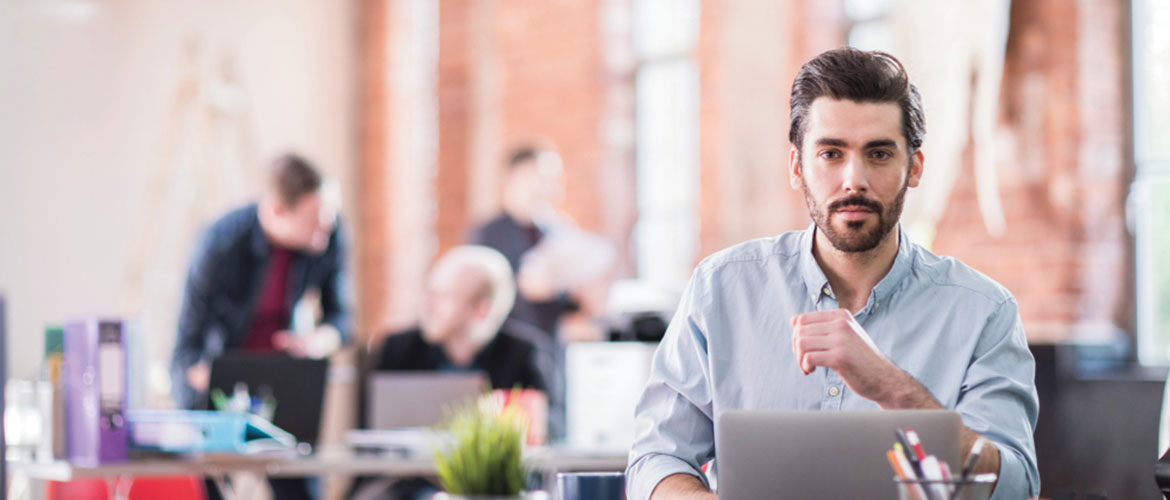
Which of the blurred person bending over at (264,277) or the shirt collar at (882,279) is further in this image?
the blurred person bending over at (264,277)

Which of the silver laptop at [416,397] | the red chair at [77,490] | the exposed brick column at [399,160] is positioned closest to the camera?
the silver laptop at [416,397]

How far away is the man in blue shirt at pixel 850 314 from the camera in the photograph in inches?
66.6

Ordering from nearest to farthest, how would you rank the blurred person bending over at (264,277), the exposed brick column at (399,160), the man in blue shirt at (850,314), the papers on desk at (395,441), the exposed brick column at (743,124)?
the man in blue shirt at (850,314), the papers on desk at (395,441), the blurred person bending over at (264,277), the exposed brick column at (743,124), the exposed brick column at (399,160)

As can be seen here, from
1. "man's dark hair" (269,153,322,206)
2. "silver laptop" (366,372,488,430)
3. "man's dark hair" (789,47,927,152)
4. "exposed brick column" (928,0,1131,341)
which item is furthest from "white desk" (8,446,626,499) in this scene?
"exposed brick column" (928,0,1131,341)

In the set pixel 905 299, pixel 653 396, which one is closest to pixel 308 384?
pixel 653 396

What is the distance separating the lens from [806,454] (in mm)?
1442

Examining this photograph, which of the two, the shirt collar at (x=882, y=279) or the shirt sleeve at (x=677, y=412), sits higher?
the shirt collar at (x=882, y=279)

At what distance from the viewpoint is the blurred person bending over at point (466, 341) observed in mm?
4023

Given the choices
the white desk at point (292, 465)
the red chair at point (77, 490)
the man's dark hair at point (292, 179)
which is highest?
the man's dark hair at point (292, 179)

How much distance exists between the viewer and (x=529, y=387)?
4.03 m

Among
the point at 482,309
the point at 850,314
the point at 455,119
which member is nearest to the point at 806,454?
the point at 850,314

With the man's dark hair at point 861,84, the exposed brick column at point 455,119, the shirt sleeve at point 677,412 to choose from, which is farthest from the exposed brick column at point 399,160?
the man's dark hair at point 861,84

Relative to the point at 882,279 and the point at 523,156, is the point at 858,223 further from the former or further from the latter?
the point at 523,156

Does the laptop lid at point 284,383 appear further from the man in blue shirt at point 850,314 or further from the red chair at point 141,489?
the man in blue shirt at point 850,314
